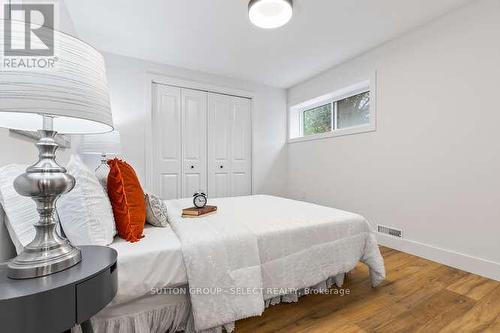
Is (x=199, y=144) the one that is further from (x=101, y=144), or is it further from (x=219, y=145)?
(x=101, y=144)

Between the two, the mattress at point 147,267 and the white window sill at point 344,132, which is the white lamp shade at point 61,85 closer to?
the mattress at point 147,267

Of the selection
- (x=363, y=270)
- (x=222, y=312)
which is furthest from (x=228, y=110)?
(x=222, y=312)

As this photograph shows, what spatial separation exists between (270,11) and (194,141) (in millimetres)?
2159

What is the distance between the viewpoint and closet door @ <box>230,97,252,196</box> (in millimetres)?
3986

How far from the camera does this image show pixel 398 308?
1.54 metres

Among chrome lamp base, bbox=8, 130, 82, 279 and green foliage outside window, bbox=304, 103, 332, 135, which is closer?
chrome lamp base, bbox=8, 130, 82, 279

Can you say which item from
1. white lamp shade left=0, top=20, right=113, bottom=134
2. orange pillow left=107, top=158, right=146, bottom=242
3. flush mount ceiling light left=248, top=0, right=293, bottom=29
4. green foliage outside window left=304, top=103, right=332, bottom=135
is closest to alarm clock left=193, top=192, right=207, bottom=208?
orange pillow left=107, top=158, right=146, bottom=242

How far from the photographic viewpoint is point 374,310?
1521 millimetres

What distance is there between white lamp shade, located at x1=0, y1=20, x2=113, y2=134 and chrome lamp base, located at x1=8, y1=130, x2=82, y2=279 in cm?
18

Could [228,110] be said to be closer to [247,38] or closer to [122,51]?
[247,38]

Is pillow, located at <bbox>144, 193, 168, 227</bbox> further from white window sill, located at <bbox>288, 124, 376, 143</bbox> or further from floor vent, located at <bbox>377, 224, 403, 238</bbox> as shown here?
white window sill, located at <bbox>288, 124, 376, 143</bbox>

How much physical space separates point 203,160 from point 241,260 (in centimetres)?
260

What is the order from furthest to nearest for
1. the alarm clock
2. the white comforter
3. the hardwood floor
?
1. the alarm clock
2. the hardwood floor
3. the white comforter

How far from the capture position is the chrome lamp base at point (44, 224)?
750 mm
